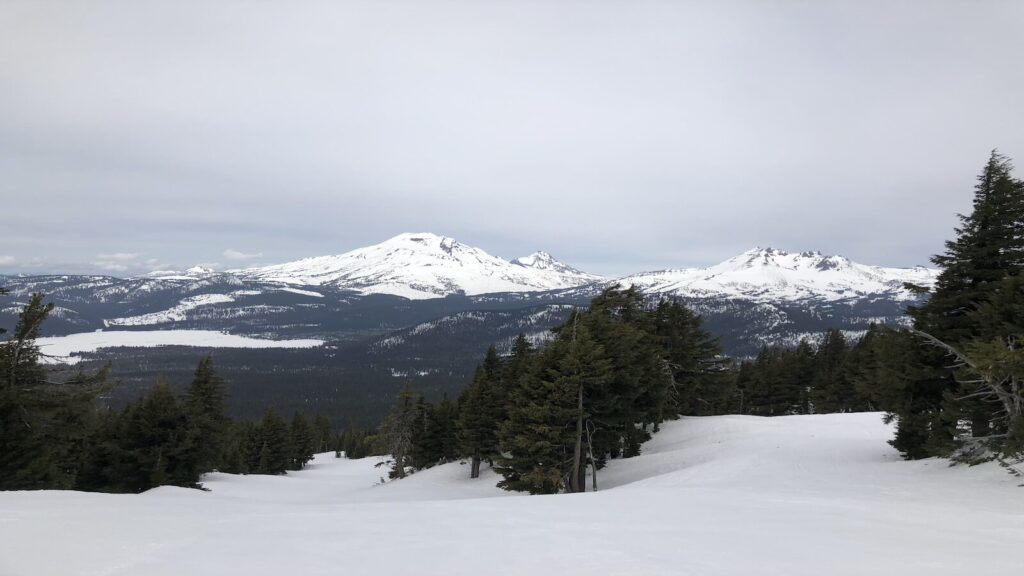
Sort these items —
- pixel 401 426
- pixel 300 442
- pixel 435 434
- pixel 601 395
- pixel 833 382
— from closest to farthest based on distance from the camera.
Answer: pixel 601 395
pixel 401 426
pixel 435 434
pixel 833 382
pixel 300 442

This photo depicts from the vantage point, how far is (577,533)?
8.20 meters

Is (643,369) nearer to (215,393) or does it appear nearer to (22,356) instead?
(22,356)

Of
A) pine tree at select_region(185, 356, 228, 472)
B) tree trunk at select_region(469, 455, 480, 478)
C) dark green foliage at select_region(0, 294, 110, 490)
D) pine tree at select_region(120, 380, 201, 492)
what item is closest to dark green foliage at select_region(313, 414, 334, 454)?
pine tree at select_region(185, 356, 228, 472)

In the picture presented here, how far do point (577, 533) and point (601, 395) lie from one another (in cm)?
1448

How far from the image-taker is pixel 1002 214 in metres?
16.0

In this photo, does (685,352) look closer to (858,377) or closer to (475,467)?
(858,377)

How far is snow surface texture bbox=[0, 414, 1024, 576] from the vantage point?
620 centimetres

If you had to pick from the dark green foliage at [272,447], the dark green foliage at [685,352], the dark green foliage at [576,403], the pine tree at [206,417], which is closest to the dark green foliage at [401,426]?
the pine tree at [206,417]

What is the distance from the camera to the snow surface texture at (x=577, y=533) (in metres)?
6.20

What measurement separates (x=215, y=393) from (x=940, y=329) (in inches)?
1973

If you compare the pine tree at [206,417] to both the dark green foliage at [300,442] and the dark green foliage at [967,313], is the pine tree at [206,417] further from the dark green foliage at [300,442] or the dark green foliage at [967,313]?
the dark green foliage at [967,313]

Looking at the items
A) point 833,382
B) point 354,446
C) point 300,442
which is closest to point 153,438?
point 300,442

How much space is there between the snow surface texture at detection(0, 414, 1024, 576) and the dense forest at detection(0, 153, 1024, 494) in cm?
288

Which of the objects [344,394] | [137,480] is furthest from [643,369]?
[344,394]
